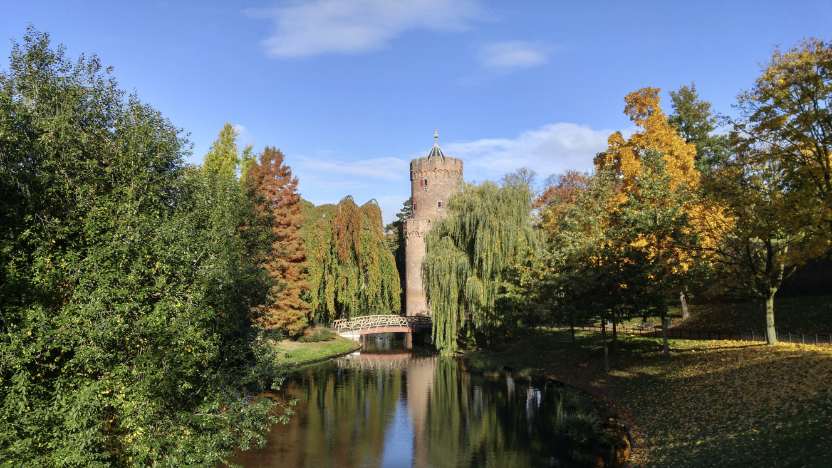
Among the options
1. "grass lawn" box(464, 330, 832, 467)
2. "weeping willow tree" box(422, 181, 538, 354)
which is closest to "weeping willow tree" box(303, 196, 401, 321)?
"weeping willow tree" box(422, 181, 538, 354)

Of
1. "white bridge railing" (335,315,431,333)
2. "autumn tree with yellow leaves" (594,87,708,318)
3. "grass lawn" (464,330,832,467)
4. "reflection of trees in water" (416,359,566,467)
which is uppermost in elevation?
"autumn tree with yellow leaves" (594,87,708,318)

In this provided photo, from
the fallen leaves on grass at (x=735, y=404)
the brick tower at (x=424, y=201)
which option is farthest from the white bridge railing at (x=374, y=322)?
the fallen leaves on grass at (x=735, y=404)

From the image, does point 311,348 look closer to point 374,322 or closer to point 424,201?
point 374,322

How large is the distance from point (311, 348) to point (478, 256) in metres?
12.8

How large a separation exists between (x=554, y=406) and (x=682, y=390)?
5250 mm

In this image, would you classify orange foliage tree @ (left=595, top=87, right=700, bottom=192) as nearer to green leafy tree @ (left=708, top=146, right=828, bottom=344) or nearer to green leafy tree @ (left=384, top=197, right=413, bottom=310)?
green leafy tree @ (left=708, top=146, right=828, bottom=344)

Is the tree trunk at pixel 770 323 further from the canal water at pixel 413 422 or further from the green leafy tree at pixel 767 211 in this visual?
the canal water at pixel 413 422

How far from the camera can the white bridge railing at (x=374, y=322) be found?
39.2m

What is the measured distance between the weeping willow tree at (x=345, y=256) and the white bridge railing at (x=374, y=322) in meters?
1.25

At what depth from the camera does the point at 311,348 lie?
34250mm

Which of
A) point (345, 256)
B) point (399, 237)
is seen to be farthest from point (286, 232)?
point (399, 237)

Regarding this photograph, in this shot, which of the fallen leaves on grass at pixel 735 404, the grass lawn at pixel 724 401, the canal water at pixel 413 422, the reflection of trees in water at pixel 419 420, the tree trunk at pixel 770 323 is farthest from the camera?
the tree trunk at pixel 770 323

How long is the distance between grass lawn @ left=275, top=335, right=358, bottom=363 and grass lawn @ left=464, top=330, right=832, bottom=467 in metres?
16.5

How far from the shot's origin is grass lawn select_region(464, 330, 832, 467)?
10.3 meters
